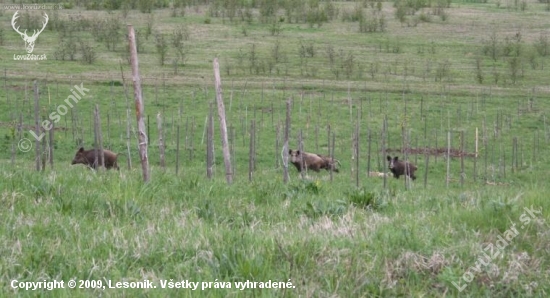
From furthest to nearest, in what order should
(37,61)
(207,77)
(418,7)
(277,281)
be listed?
(418,7)
(37,61)
(207,77)
(277,281)

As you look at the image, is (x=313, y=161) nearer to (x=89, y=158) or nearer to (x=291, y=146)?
(x=291, y=146)

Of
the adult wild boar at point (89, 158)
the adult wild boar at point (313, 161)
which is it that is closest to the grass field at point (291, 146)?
the adult wild boar at point (313, 161)

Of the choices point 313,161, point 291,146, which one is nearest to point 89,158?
point 313,161

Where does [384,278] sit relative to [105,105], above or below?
above

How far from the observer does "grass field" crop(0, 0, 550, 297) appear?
586cm

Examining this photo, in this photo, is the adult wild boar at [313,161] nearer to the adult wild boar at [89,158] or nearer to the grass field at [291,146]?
the grass field at [291,146]

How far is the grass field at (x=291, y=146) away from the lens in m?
5.86

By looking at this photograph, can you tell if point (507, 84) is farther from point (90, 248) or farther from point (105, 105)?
point (90, 248)

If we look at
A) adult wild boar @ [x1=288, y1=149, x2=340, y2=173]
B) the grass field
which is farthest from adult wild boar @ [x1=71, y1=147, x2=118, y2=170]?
adult wild boar @ [x1=288, y1=149, x2=340, y2=173]

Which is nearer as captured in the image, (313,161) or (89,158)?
(89,158)

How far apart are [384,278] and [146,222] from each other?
7.69ft

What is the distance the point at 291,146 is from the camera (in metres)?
26.9

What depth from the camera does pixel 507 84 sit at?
3841 centimetres

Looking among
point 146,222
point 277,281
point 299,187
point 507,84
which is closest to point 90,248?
point 146,222
